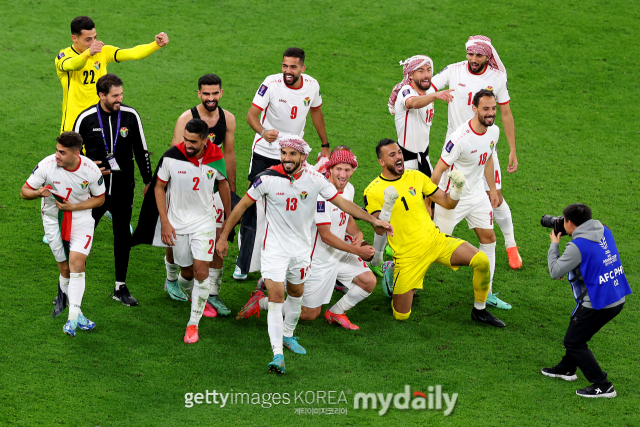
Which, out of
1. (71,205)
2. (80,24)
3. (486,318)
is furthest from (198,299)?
(80,24)

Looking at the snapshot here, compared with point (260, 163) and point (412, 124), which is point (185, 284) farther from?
point (412, 124)

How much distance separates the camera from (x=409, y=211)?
6938 millimetres

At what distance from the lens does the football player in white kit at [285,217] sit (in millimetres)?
5973

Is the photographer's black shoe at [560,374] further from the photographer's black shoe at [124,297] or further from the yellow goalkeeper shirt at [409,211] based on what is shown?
the photographer's black shoe at [124,297]

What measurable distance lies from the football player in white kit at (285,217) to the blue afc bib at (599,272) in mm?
1619

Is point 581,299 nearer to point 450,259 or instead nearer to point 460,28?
point 450,259

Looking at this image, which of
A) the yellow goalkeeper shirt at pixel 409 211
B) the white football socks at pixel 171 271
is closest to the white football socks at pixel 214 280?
the white football socks at pixel 171 271

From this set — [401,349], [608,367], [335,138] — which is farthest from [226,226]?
[335,138]

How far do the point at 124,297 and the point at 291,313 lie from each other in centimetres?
177

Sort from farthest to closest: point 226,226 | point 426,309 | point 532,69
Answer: point 532,69
point 426,309
point 226,226

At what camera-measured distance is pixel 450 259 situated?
6930mm

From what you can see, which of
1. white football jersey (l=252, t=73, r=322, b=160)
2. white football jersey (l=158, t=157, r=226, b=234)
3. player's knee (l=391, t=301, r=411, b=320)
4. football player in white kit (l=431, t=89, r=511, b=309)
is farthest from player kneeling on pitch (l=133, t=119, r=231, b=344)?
football player in white kit (l=431, t=89, r=511, b=309)

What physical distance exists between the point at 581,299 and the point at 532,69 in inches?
333

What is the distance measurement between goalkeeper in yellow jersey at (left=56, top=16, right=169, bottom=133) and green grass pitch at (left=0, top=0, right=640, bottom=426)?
156 centimetres
